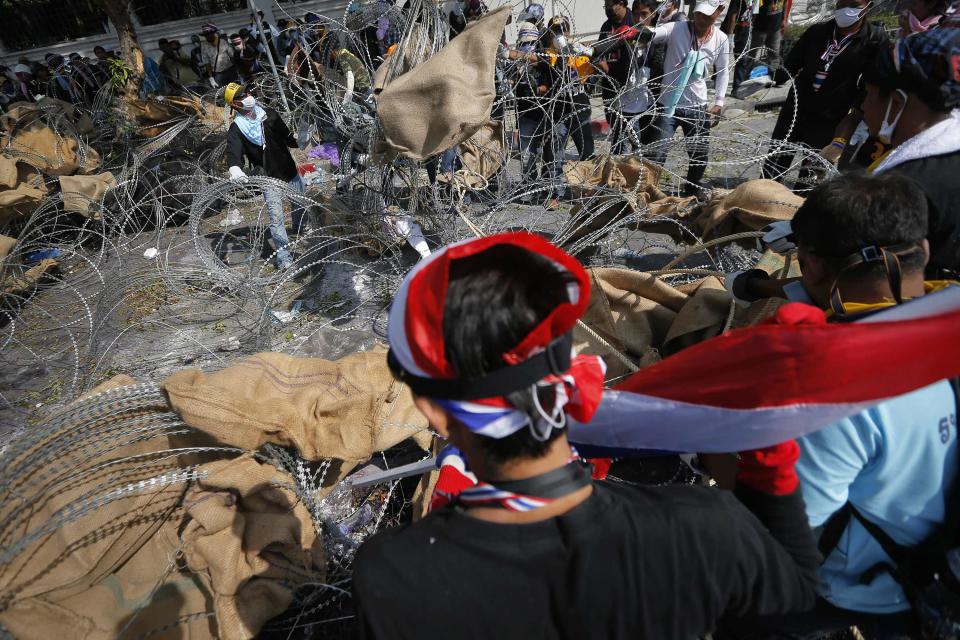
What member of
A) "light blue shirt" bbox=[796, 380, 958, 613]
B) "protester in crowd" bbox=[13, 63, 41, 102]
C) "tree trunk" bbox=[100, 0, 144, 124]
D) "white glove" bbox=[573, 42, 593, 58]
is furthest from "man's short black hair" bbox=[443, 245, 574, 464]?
"protester in crowd" bbox=[13, 63, 41, 102]

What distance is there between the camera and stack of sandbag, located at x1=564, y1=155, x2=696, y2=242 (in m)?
3.85

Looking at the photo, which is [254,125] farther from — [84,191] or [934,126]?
[934,126]

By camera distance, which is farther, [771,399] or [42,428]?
[42,428]

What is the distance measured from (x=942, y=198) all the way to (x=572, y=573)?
2244mm

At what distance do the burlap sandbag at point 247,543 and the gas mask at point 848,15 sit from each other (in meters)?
5.44

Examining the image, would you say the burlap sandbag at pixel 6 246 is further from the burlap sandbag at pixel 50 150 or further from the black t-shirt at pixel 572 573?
the black t-shirt at pixel 572 573

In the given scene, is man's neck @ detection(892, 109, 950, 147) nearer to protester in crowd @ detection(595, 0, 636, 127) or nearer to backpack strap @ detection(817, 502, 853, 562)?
backpack strap @ detection(817, 502, 853, 562)

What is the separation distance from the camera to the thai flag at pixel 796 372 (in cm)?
103

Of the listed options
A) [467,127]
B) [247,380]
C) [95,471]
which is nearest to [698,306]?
[467,127]

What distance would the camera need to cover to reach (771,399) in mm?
1169

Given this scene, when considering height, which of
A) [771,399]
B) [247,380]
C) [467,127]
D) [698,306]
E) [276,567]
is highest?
[467,127]

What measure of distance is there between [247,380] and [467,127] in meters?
2.01

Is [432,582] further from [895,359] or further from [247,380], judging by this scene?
[247,380]

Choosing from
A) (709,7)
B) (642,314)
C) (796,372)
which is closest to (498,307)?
(796,372)
